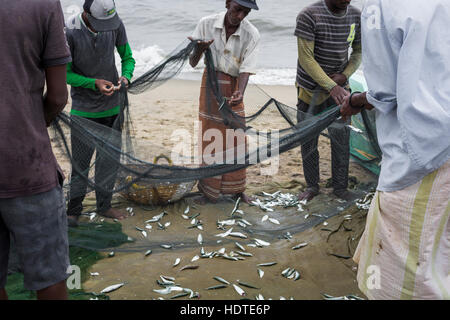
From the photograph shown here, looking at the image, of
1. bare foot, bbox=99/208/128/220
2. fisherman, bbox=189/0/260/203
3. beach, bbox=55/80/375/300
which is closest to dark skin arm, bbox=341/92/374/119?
beach, bbox=55/80/375/300

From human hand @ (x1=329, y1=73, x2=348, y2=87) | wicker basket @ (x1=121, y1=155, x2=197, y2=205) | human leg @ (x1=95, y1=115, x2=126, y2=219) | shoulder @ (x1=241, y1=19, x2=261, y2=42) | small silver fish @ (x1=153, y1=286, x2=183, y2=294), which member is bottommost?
small silver fish @ (x1=153, y1=286, x2=183, y2=294)

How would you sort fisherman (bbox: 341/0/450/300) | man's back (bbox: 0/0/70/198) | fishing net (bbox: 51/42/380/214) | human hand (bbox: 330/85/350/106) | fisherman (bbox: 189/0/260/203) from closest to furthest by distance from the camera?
1. man's back (bbox: 0/0/70/198)
2. fisherman (bbox: 341/0/450/300)
3. fishing net (bbox: 51/42/380/214)
4. human hand (bbox: 330/85/350/106)
5. fisherman (bbox: 189/0/260/203)

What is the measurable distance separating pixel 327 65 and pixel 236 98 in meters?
0.94

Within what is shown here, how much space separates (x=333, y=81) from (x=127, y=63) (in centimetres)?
189

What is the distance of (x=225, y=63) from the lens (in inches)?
167

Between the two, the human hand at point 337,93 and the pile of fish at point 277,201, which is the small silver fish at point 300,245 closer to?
the pile of fish at point 277,201

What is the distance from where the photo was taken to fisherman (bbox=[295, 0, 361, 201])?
4105mm

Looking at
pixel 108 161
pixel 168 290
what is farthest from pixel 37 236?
pixel 108 161

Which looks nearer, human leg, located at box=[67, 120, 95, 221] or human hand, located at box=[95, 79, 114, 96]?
human leg, located at box=[67, 120, 95, 221]

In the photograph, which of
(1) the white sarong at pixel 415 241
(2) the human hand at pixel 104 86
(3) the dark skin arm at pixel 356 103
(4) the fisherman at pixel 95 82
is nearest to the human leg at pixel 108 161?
(4) the fisherman at pixel 95 82

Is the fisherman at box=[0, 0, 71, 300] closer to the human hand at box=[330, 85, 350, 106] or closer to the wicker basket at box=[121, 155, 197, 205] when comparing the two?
the wicker basket at box=[121, 155, 197, 205]

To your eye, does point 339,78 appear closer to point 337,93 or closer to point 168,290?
point 337,93

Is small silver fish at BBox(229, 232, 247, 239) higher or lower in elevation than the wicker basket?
lower

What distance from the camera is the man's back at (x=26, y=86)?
1883 mm
